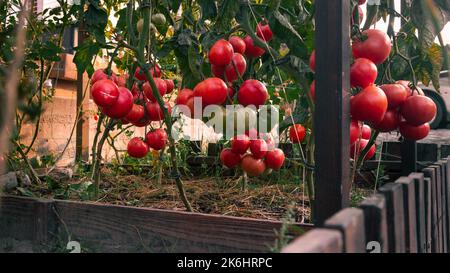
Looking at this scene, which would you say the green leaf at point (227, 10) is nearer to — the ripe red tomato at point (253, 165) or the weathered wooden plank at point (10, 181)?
the ripe red tomato at point (253, 165)

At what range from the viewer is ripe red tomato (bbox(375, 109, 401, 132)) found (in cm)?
104

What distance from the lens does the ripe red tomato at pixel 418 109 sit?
102 centimetres

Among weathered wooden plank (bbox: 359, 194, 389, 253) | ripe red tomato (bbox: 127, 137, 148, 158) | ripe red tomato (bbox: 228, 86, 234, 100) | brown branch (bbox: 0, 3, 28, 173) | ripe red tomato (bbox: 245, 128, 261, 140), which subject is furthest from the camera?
ripe red tomato (bbox: 127, 137, 148, 158)

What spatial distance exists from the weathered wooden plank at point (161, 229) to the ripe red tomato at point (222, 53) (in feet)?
1.32

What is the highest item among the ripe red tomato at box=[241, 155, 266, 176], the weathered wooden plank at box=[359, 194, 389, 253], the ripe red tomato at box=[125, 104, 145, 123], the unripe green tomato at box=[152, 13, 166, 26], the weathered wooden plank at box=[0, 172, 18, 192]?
the unripe green tomato at box=[152, 13, 166, 26]

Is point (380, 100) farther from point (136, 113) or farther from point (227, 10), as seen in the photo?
point (136, 113)

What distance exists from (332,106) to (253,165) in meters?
0.60

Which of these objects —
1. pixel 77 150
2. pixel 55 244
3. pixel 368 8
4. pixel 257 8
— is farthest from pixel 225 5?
pixel 77 150

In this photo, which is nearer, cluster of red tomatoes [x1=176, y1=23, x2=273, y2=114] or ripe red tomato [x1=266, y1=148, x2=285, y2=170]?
cluster of red tomatoes [x1=176, y1=23, x2=273, y2=114]

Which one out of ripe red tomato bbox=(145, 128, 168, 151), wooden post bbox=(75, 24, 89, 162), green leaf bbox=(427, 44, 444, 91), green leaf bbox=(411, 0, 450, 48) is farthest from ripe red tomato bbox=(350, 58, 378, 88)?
wooden post bbox=(75, 24, 89, 162)

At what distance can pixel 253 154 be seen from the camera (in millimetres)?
1425

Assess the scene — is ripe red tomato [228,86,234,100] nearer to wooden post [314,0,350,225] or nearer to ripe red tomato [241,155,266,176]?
ripe red tomato [241,155,266,176]

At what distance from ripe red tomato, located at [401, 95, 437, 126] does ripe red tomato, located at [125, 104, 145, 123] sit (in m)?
0.79

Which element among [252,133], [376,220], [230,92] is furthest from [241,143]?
[376,220]
